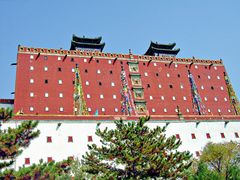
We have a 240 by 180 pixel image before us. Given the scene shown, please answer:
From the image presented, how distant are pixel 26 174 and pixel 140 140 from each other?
24.2 ft

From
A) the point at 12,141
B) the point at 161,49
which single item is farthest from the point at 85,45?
→ the point at 12,141

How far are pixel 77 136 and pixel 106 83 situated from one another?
576 inches

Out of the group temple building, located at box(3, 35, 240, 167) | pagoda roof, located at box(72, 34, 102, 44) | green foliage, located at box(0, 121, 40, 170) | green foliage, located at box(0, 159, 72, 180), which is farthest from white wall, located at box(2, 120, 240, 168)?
pagoda roof, located at box(72, 34, 102, 44)

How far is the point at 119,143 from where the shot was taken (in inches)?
720

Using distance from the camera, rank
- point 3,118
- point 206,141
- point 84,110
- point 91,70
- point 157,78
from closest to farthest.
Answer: point 3,118
point 206,141
point 84,110
point 91,70
point 157,78

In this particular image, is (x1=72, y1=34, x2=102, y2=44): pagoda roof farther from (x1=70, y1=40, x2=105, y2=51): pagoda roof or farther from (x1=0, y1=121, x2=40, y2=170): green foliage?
(x1=0, y1=121, x2=40, y2=170): green foliage

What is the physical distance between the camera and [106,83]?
4197 cm

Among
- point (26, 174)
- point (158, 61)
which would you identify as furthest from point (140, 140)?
point (158, 61)

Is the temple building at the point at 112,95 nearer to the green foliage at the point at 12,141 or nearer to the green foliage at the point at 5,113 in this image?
the green foliage at the point at 12,141

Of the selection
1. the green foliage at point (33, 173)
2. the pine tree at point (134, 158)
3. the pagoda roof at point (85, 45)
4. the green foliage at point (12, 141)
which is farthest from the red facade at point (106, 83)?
the green foliage at point (33, 173)

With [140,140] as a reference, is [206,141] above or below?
above

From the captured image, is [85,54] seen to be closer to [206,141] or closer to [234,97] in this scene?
[206,141]

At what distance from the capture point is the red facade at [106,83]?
37594 millimetres

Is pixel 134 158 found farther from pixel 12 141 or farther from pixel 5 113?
pixel 5 113
